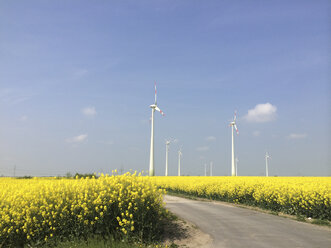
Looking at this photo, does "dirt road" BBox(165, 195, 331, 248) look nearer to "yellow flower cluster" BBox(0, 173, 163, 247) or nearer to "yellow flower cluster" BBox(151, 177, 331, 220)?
"yellow flower cluster" BBox(151, 177, 331, 220)

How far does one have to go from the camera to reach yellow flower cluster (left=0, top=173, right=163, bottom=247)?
32.7ft

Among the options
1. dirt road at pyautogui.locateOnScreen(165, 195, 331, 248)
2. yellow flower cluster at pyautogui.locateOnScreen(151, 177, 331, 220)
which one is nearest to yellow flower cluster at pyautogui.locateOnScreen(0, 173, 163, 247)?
yellow flower cluster at pyautogui.locateOnScreen(151, 177, 331, 220)

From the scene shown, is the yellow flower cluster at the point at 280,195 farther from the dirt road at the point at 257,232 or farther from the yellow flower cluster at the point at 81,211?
the dirt road at the point at 257,232

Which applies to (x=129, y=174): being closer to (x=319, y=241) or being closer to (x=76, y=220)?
(x=76, y=220)

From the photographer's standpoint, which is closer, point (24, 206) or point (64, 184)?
point (24, 206)

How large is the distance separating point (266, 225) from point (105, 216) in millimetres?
7485

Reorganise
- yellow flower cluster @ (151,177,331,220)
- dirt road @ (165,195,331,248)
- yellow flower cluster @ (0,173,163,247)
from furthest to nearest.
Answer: yellow flower cluster @ (151,177,331,220) → dirt road @ (165,195,331,248) → yellow flower cluster @ (0,173,163,247)

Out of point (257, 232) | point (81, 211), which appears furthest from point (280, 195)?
point (81, 211)

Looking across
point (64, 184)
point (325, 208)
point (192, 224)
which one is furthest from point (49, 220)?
point (325, 208)

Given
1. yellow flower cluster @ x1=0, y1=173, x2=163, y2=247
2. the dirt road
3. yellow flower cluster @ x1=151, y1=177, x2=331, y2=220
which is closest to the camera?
yellow flower cluster @ x1=0, y1=173, x2=163, y2=247

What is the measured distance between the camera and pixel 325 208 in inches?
627

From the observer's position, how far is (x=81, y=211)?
999 cm

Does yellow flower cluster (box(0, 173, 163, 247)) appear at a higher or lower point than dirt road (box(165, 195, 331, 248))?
higher

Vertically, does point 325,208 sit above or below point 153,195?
below
